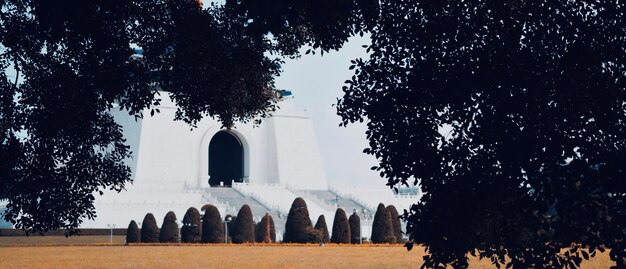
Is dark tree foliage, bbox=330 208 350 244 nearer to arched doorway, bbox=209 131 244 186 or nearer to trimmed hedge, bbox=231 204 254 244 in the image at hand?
trimmed hedge, bbox=231 204 254 244

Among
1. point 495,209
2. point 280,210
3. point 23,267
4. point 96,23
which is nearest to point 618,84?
point 495,209

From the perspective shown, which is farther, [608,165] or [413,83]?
[413,83]

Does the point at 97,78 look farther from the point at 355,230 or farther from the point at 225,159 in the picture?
the point at 225,159

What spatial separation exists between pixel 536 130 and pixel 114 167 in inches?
278

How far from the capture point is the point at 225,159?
227ft

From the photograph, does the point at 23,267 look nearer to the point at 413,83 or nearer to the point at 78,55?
the point at 78,55

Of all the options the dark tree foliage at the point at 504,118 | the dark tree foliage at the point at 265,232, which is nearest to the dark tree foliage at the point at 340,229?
the dark tree foliage at the point at 265,232

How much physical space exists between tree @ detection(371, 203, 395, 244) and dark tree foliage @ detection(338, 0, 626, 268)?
30.3m

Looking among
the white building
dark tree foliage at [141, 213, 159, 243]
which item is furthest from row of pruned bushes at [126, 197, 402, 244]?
the white building

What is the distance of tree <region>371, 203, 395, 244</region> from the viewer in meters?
39.3

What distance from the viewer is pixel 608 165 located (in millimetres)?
8062

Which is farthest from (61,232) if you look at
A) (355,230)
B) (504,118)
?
(504,118)

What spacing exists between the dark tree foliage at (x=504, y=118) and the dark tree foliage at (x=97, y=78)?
2842mm

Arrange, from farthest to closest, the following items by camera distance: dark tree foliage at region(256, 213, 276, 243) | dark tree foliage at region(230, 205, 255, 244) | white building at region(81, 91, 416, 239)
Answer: white building at region(81, 91, 416, 239)
dark tree foliage at region(256, 213, 276, 243)
dark tree foliage at region(230, 205, 255, 244)
